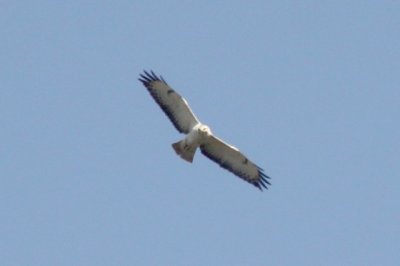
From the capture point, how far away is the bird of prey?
108ft

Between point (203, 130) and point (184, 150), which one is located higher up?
point (203, 130)

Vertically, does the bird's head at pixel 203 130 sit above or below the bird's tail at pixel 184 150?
above

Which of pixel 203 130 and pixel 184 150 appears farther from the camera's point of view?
pixel 203 130

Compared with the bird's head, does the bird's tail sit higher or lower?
lower

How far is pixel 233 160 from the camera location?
3419 centimetres

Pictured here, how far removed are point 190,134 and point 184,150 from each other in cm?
45

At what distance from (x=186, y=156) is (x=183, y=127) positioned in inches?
40.3

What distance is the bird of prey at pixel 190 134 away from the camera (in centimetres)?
3294

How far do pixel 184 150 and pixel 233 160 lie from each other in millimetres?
1844

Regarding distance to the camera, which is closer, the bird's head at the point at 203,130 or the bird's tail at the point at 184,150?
the bird's tail at the point at 184,150

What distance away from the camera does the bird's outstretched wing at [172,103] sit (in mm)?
33344

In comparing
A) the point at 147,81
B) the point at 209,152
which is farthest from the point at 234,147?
the point at 147,81

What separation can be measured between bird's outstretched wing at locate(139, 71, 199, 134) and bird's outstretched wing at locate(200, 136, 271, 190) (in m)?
0.67

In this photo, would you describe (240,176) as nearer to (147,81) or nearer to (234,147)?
(234,147)
